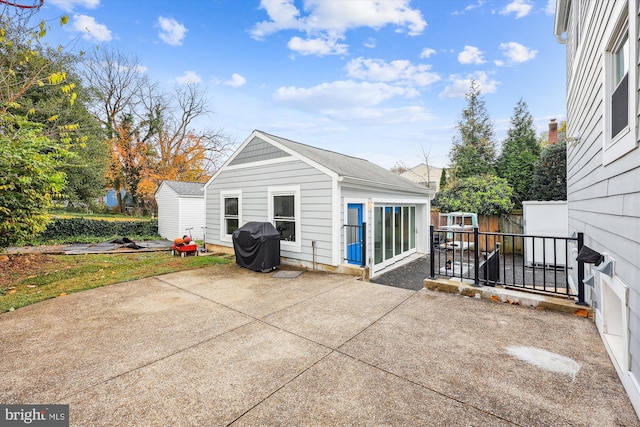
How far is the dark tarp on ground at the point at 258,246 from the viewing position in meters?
6.67

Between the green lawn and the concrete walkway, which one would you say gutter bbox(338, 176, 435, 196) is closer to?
the concrete walkway

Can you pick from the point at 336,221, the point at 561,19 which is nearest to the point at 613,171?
the point at 336,221

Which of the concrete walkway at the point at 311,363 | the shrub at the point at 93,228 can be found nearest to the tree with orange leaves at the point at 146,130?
the shrub at the point at 93,228

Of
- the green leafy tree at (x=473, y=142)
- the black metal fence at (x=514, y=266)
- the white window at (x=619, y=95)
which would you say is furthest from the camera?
the green leafy tree at (x=473, y=142)

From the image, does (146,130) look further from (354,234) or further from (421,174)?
(421,174)

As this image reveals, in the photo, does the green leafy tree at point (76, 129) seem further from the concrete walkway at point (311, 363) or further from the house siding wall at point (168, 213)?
the concrete walkway at point (311, 363)

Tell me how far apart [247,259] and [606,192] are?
655 cm

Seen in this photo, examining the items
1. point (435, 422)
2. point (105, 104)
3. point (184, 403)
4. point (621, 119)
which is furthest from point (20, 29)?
point (105, 104)

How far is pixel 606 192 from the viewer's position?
286 cm

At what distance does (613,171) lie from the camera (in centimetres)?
261

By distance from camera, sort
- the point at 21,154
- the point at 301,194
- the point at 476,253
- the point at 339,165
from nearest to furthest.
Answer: the point at 476,253 < the point at 21,154 < the point at 301,194 < the point at 339,165

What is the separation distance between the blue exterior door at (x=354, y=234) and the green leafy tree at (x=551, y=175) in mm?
10300

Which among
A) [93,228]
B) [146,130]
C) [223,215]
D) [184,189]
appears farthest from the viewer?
[146,130]

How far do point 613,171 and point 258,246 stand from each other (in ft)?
20.1
